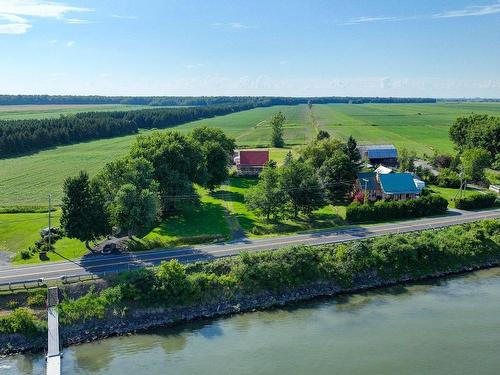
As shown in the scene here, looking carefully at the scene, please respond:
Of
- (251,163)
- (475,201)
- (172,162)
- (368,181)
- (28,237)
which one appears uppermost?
(172,162)

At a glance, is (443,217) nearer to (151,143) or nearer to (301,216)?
(301,216)

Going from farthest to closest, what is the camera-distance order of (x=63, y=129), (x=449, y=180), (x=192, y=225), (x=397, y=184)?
(x=63, y=129)
(x=449, y=180)
(x=397, y=184)
(x=192, y=225)

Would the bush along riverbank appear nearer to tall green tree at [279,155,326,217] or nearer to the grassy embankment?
the grassy embankment

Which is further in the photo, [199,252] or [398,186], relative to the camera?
[398,186]

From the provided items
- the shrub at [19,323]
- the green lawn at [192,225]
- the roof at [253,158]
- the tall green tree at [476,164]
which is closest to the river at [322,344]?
the shrub at [19,323]

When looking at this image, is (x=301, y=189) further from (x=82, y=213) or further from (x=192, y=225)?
(x=82, y=213)

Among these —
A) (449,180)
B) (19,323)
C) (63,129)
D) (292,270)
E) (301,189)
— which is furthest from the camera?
(63,129)

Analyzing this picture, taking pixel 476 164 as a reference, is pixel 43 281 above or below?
below

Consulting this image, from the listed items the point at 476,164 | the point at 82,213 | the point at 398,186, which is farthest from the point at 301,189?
the point at 476,164
